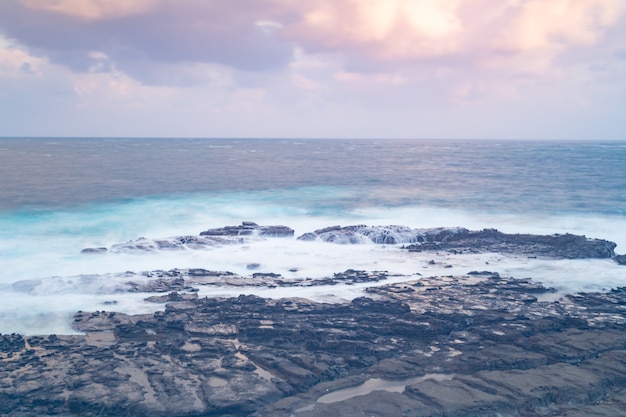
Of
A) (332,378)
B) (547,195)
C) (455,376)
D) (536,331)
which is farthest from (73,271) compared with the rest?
(547,195)

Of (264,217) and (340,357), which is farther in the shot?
(264,217)

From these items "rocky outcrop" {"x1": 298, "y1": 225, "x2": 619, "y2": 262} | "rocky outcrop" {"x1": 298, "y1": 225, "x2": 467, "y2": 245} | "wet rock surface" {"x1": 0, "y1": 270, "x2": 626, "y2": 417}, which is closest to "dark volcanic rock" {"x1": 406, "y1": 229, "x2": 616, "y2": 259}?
"rocky outcrop" {"x1": 298, "y1": 225, "x2": 619, "y2": 262}

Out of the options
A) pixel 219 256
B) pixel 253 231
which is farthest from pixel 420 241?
pixel 219 256

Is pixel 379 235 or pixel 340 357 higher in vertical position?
pixel 379 235

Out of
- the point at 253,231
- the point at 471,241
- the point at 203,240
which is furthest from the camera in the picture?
the point at 253,231

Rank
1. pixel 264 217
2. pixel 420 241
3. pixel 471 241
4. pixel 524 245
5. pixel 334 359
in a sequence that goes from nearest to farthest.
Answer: pixel 334 359 → pixel 524 245 → pixel 471 241 → pixel 420 241 → pixel 264 217

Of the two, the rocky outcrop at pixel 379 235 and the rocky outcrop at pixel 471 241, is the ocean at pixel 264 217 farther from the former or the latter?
the rocky outcrop at pixel 471 241

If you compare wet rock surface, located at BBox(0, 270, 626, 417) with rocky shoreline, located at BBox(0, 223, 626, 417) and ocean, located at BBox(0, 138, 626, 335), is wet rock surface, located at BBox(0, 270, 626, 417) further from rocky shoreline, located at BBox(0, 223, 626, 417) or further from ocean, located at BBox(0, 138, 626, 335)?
ocean, located at BBox(0, 138, 626, 335)

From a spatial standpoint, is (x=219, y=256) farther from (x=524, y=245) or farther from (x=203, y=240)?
(x=524, y=245)
